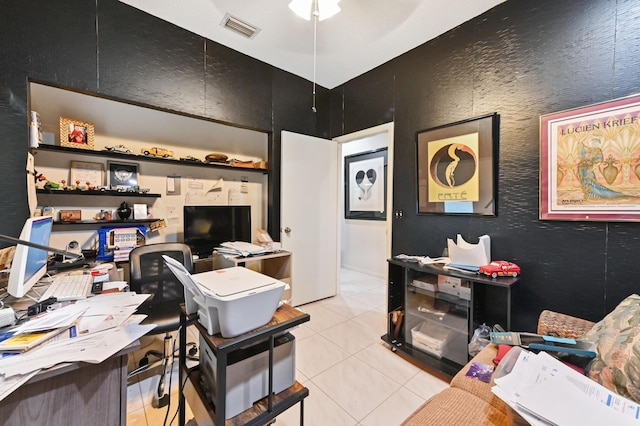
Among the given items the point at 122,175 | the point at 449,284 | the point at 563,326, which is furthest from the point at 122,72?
the point at 563,326

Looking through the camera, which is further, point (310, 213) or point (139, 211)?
point (310, 213)

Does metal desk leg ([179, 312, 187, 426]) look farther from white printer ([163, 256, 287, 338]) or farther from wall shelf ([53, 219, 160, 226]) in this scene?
wall shelf ([53, 219, 160, 226])

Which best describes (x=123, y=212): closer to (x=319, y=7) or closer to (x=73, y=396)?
(x=73, y=396)

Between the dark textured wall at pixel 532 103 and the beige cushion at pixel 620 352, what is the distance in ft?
1.91

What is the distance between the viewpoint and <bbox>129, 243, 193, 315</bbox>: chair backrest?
1853mm

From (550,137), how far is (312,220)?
7.62 feet

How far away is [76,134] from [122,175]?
0.45 meters

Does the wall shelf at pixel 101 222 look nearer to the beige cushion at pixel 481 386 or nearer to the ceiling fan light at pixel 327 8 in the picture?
the ceiling fan light at pixel 327 8

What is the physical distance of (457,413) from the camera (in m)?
0.95

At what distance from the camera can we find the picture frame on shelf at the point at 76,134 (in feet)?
6.67

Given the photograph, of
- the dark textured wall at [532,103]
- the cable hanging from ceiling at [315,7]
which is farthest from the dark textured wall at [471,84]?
the cable hanging from ceiling at [315,7]

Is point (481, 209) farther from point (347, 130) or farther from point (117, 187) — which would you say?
point (117, 187)

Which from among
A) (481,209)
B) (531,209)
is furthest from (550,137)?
(481,209)

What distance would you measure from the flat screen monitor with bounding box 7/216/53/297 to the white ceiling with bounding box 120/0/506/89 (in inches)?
76.5
